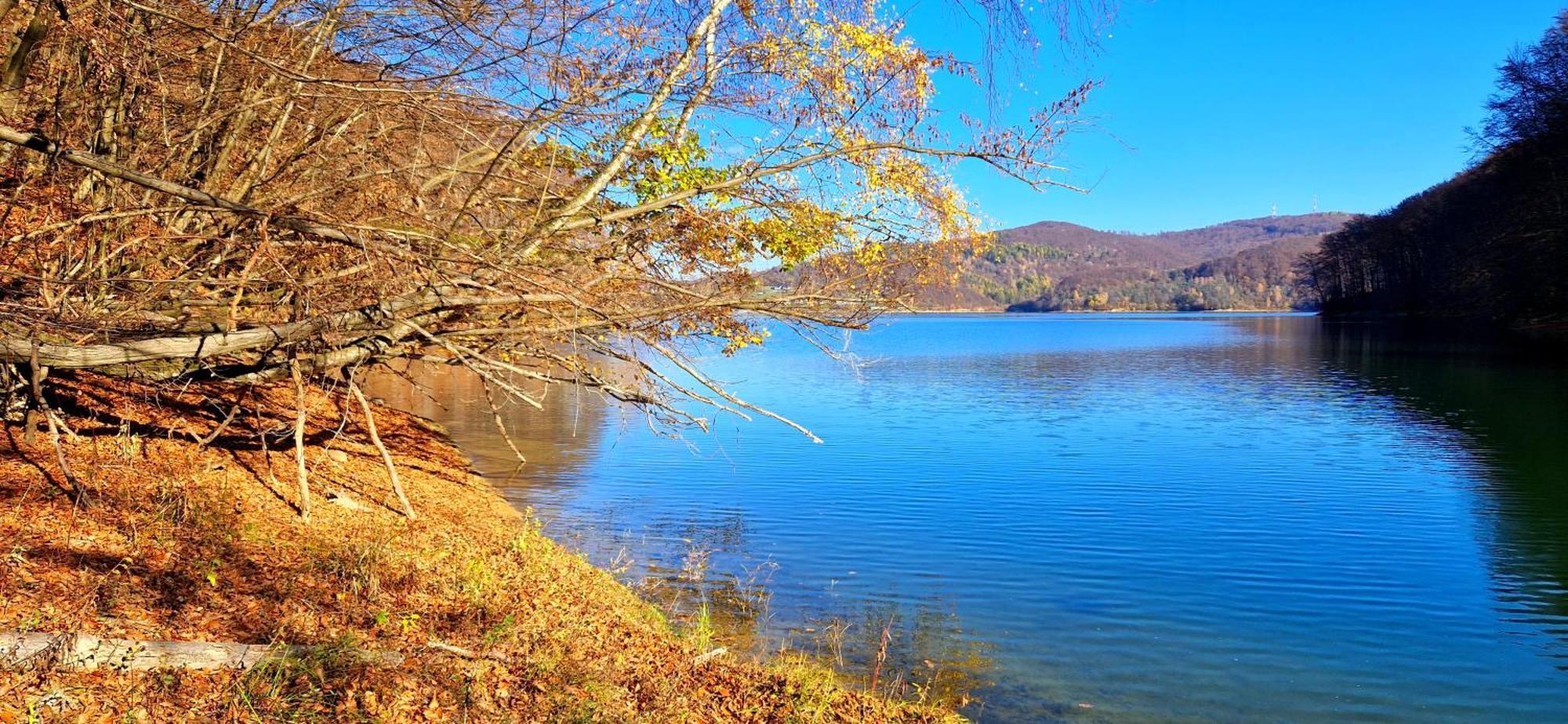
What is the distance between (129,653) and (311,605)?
1220 millimetres

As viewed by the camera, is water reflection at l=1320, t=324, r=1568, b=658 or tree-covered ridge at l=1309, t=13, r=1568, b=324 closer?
water reflection at l=1320, t=324, r=1568, b=658

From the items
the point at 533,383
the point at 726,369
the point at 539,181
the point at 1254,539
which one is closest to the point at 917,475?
the point at 1254,539

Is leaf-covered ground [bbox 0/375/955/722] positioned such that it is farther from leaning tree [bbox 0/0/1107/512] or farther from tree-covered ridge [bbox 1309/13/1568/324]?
tree-covered ridge [bbox 1309/13/1568/324]

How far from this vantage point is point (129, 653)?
422 centimetres

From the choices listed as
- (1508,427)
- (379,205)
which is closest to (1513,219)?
(1508,427)

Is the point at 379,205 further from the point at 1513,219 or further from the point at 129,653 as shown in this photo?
the point at 1513,219

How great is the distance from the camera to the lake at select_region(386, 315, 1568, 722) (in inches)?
278

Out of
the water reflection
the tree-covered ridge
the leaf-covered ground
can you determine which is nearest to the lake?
the water reflection

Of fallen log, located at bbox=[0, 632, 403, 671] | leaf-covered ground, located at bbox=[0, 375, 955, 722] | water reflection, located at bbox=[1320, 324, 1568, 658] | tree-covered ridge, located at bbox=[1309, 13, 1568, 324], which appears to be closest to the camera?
fallen log, located at bbox=[0, 632, 403, 671]

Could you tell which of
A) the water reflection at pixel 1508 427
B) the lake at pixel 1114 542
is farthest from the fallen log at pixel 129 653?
the water reflection at pixel 1508 427

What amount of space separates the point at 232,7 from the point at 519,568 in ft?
14.7

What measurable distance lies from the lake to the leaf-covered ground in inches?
51.6

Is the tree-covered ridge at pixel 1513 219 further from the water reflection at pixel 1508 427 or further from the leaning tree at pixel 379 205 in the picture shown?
the leaning tree at pixel 379 205

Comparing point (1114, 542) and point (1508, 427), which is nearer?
point (1114, 542)
